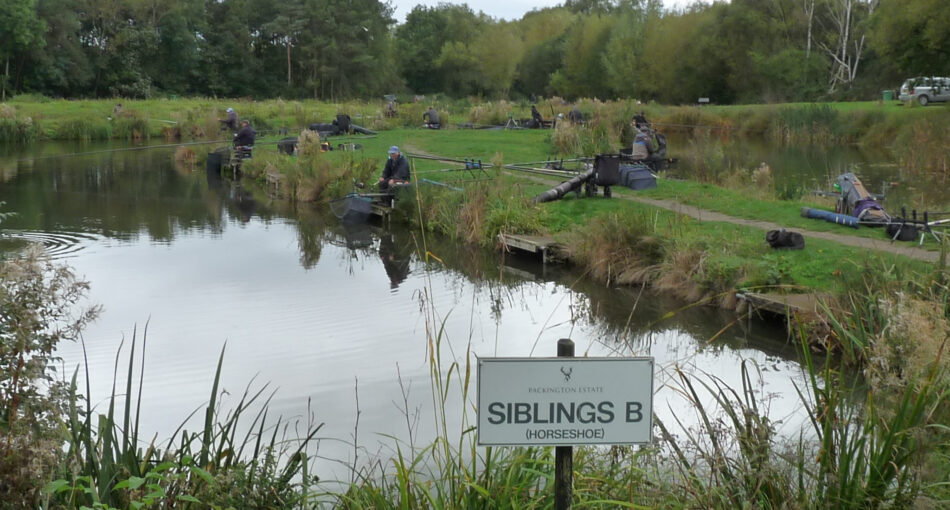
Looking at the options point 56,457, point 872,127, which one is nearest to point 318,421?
point 56,457

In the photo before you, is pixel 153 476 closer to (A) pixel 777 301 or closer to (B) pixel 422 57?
(A) pixel 777 301

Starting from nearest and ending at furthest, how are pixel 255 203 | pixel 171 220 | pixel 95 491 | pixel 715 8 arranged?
pixel 95 491, pixel 171 220, pixel 255 203, pixel 715 8

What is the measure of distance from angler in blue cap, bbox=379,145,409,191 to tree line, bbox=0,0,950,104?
31170 millimetres

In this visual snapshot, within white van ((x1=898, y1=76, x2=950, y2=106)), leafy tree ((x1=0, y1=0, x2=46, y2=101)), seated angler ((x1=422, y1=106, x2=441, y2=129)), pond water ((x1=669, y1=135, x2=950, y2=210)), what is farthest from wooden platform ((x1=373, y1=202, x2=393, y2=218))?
leafy tree ((x1=0, y1=0, x2=46, y2=101))

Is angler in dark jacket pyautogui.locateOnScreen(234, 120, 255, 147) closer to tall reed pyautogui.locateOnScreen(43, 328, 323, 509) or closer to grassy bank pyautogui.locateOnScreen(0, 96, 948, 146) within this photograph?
grassy bank pyautogui.locateOnScreen(0, 96, 948, 146)

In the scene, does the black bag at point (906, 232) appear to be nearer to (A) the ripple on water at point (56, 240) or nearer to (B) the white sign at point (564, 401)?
(B) the white sign at point (564, 401)

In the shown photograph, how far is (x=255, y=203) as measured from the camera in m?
22.9

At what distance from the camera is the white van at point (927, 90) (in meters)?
36.7

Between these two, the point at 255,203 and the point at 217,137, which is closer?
the point at 255,203

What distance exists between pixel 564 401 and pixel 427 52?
78124 mm

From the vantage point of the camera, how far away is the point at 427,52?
261ft

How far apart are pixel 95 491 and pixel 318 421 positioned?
4.33 meters

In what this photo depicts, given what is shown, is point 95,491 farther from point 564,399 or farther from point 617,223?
point 617,223

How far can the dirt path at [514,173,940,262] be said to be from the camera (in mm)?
11844
